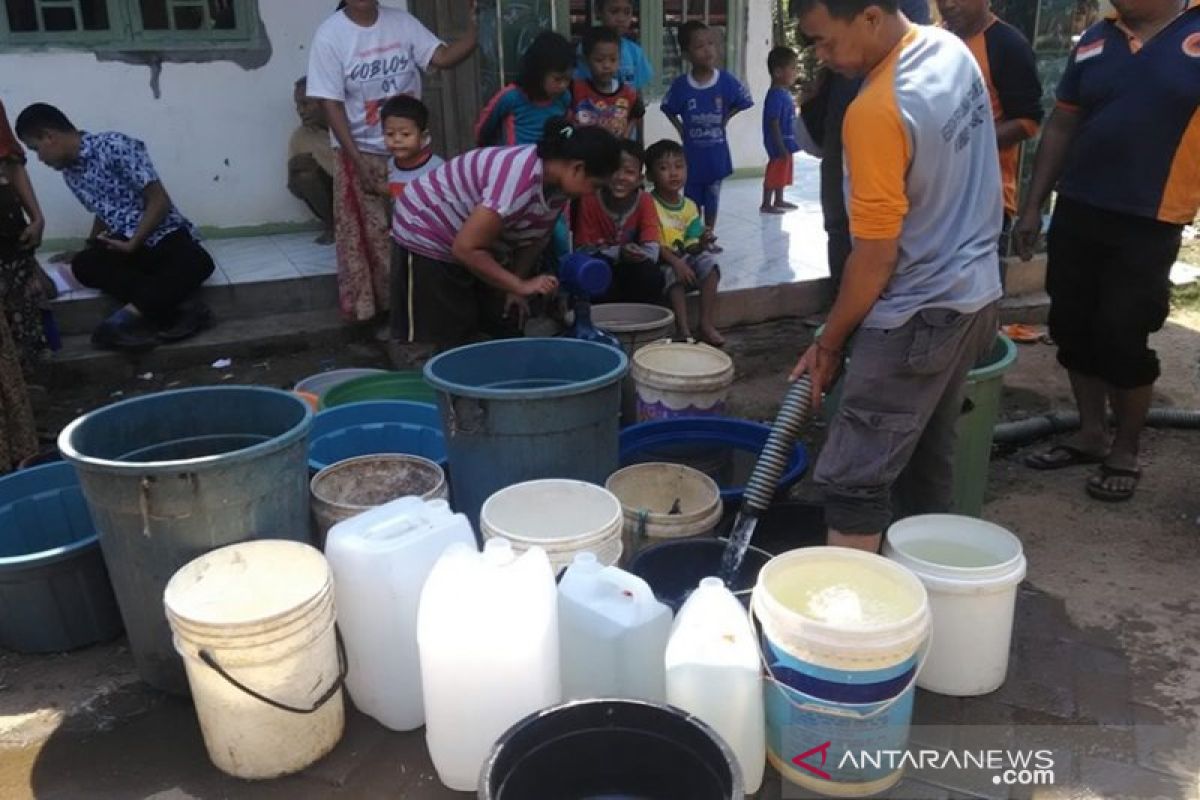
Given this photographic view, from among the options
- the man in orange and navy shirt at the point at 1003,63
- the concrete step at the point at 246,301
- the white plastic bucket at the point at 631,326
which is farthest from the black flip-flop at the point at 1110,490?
the concrete step at the point at 246,301

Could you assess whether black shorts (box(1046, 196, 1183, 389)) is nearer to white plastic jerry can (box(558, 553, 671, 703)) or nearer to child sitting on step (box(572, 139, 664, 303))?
child sitting on step (box(572, 139, 664, 303))

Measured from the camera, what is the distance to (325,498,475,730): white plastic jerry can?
254 centimetres

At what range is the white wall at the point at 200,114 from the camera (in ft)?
19.9

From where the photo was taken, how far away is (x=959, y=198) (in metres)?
2.46

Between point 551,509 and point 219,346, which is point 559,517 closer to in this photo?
point 551,509

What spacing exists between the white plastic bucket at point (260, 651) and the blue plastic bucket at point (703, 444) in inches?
60.4

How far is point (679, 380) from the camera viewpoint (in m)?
3.91

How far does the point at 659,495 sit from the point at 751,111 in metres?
6.12

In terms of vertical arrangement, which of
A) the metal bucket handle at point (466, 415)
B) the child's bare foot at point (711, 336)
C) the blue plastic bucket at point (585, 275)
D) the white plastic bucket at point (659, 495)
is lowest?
the child's bare foot at point (711, 336)

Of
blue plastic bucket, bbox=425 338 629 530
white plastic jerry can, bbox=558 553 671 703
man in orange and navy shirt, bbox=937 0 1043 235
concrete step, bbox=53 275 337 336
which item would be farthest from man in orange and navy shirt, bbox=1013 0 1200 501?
concrete step, bbox=53 275 337 336

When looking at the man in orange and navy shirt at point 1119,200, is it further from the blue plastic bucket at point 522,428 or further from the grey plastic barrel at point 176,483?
the grey plastic barrel at point 176,483

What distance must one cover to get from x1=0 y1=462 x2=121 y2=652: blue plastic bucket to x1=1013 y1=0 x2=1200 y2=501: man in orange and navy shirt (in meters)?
3.57

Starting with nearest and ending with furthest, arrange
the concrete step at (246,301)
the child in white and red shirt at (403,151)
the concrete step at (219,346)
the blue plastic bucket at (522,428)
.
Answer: the blue plastic bucket at (522,428) < the child in white and red shirt at (403,151) < the concrete step at (219,346) < the concrete step at (246,301)

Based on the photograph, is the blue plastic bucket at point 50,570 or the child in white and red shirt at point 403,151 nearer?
the blue plastic bucket at point 50,570
